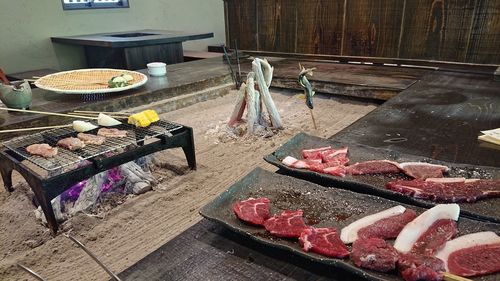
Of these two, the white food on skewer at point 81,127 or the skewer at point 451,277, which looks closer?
the skewer at point 451,277

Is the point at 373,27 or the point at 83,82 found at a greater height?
the point at 373,27

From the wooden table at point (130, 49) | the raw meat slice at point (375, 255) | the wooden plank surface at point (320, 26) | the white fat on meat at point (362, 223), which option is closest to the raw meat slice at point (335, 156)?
the white fat on meat at point (362, 223)

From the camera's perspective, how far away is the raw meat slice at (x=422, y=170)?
1.88 metres

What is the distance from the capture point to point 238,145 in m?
3.90

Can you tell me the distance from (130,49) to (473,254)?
20.3 feet

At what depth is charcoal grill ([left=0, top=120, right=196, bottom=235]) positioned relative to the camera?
231cm

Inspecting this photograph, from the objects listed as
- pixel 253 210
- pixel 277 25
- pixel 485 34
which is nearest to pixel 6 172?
pixel 253 210

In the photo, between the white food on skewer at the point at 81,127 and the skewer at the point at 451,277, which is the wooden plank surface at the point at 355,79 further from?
the skewer at the point at 451,277

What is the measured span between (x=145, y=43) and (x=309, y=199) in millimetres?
5319

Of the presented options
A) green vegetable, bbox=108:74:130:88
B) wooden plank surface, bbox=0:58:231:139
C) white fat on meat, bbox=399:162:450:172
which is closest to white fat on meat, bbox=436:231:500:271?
white fat on meat, bbox=399:162:450:172

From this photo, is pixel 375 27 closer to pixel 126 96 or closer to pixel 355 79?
pixel 355 79

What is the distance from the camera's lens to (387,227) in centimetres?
143

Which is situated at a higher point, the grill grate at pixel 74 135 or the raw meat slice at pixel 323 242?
the raw meat slice at pixel 323 242

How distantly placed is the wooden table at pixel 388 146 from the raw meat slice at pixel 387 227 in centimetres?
19
